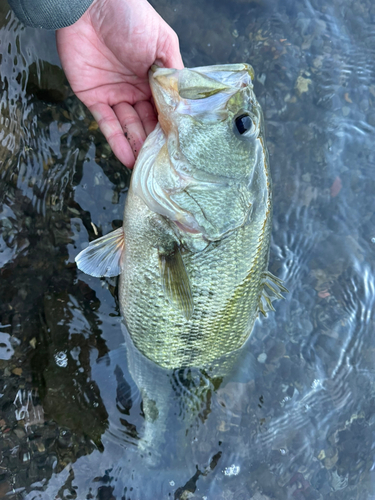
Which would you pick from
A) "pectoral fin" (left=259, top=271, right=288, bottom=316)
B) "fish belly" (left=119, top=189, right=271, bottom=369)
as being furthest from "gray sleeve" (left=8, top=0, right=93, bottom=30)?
"pectoral fin" (left=259, top=271, right=288, bottom=316)

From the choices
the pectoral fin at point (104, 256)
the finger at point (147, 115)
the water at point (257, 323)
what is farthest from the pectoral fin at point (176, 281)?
the finger at point (147, 115)

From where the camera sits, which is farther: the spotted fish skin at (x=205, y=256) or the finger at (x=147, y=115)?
the finger at (x=147, y=115)

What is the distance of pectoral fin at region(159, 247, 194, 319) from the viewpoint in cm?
252

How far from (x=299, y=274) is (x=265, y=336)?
0.72 meters

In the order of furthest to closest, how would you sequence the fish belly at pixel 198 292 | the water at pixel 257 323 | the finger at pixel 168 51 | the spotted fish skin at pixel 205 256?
the water at pixel 257 323
the finger at pixel 168 51
the fish belly at pixel 198 292
the spotted fish skin at pixel 205 256

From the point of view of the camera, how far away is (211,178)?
2393mm

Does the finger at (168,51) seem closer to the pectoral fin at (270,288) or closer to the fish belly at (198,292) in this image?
the fish belly at (198,292)

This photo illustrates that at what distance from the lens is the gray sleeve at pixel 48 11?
226 centimetres

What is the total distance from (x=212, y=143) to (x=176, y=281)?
0.92 meters

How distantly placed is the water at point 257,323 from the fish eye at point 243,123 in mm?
1351

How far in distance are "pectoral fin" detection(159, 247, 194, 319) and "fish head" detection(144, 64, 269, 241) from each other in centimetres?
24

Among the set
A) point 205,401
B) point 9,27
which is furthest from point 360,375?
point 9,27

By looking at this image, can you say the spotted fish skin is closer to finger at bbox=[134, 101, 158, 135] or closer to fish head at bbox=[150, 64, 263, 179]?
fish head at bbox=[150, 64, 263, 179]

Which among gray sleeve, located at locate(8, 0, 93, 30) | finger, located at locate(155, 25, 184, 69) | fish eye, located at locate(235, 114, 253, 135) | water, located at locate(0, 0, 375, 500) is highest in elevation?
gray sleeve, located at locate(8, 0, 93, 30)
